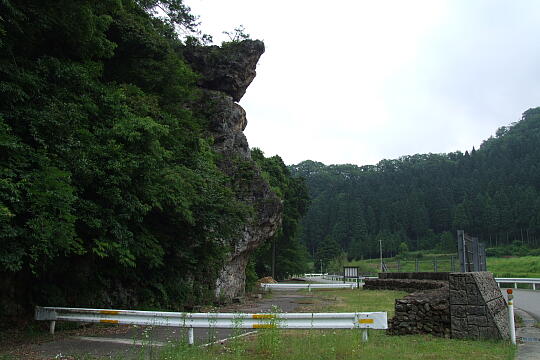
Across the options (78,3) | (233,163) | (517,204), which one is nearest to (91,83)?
(78,3)

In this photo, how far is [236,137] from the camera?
96.9ft

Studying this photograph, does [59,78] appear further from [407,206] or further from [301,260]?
[407,206]

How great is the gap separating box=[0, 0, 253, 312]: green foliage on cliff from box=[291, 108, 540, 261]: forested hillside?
254ft

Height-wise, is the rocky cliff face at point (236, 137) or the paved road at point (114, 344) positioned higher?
the rocky cliff face at point (236, 137)

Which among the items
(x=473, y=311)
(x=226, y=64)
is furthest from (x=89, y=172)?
(x=226, y=64)

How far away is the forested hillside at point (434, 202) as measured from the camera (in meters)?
101

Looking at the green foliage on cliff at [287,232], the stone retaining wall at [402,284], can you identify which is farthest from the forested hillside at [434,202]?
the stone retaining wall at [402,284]

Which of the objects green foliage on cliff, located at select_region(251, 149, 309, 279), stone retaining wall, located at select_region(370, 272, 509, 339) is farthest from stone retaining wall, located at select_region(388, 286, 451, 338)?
green foliage on cliff, located at select_region(251, 149, 309, 279)

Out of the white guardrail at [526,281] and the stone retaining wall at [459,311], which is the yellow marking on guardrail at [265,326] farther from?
the white guardrail at [526,281]

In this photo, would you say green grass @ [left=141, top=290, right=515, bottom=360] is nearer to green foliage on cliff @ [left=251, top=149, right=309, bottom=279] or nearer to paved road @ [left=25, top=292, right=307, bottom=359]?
paved road @ [left=25, top=292, right=307, bottom=359]

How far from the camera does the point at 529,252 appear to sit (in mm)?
86250

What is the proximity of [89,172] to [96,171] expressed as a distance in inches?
7.5

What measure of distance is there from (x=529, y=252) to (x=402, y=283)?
70.6m

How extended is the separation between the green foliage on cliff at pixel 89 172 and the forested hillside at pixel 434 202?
77471mm
